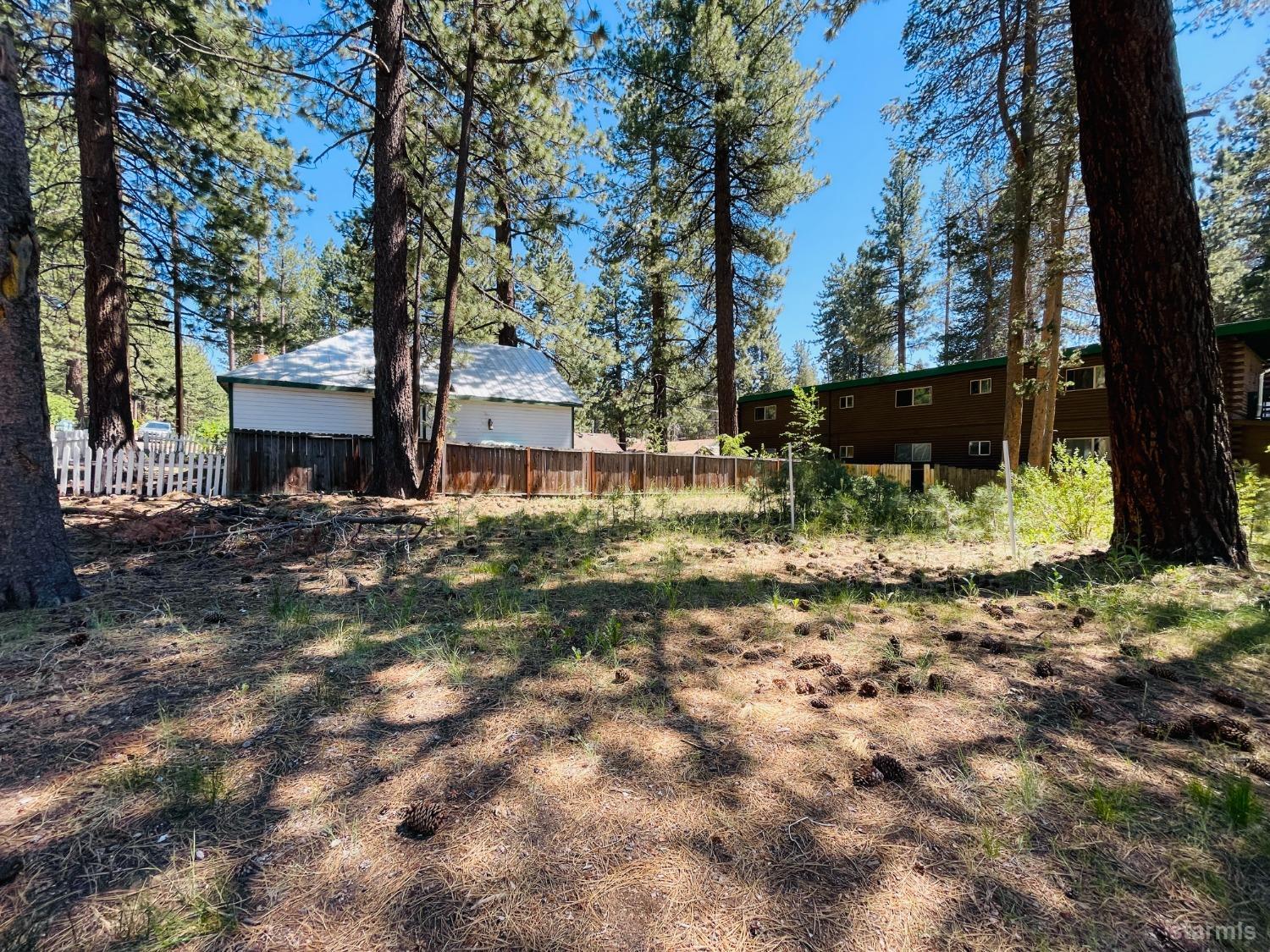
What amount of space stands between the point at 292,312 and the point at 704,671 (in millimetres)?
43955

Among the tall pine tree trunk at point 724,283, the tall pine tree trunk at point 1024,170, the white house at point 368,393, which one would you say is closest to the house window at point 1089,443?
the tall pine tree trunk at point 1024,170

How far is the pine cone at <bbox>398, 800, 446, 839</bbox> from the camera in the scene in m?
1.42

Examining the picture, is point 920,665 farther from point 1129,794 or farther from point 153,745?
point 153,745

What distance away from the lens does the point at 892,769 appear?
1637 mm

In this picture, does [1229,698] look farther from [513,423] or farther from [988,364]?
[988,364]

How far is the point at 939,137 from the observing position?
31.3 ft

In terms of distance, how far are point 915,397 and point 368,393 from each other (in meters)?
18.8

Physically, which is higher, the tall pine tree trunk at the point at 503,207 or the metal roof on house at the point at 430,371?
the tall pine tree trunk at the point at 503,207

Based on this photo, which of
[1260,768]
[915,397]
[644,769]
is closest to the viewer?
[1260,768]

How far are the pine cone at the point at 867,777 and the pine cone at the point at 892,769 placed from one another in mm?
12

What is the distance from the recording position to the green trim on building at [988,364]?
1206 centimetres

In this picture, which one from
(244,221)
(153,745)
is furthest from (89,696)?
(244,221)

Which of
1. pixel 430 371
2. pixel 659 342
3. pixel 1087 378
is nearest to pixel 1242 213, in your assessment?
pixel 1087 378

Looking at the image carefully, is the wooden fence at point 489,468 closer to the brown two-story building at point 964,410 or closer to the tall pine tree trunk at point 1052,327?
the brown two-story building at point 964,410
